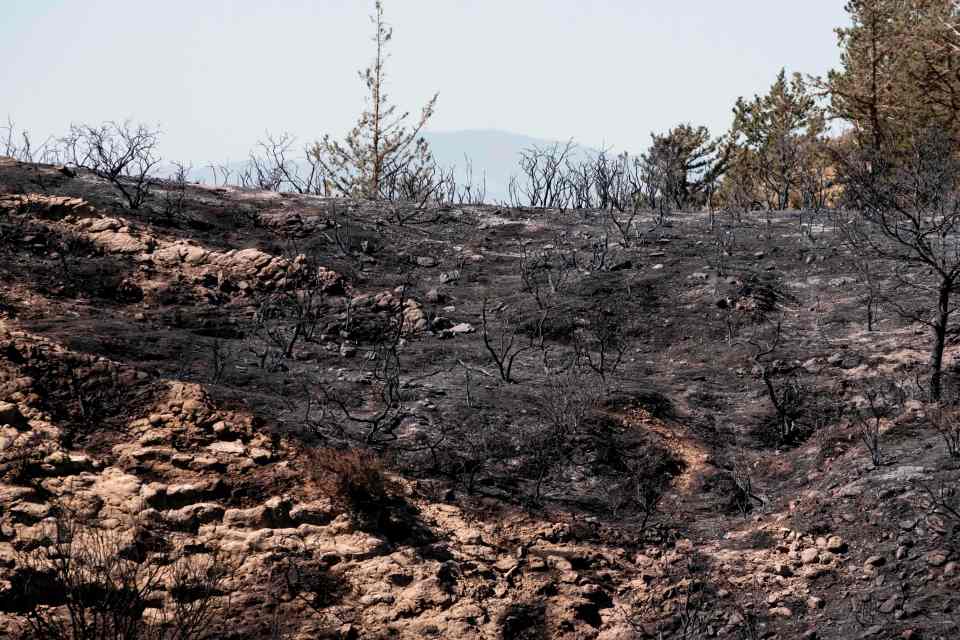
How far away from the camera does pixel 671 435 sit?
762cm

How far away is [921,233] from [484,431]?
5.04m

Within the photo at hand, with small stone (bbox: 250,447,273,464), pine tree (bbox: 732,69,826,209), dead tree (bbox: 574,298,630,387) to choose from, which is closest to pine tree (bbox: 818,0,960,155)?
pine tree (bbox: 732,69,826,209)

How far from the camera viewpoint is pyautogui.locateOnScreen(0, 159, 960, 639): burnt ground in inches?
209

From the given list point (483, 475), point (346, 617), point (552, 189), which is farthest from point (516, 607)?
point (552, 189)

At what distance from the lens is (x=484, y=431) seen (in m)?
7.36

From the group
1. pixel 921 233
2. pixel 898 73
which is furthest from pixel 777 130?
pixel 921 233

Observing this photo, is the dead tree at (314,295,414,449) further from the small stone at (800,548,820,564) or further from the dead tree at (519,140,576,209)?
the dead tree at (519,140,576,209)

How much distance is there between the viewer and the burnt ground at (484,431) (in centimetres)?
531

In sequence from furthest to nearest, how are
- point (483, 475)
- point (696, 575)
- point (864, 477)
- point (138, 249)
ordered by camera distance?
1. point (138, 249)
2. point (483, 475)
3. point (864, 477)
4. point (696, 575)

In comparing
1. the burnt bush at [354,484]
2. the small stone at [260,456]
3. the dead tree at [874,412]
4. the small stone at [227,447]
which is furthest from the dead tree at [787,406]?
the small stone at [227,447]

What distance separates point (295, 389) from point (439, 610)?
3.28 metres

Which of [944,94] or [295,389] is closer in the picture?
[295,389]

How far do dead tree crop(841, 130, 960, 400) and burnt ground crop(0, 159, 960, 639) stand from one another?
19.8 inches

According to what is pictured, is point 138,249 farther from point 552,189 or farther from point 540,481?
point 552,189
